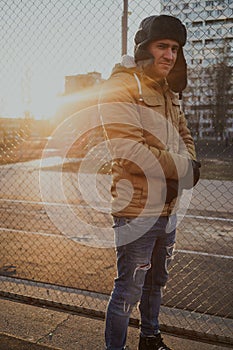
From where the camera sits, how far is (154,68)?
7.18 feet

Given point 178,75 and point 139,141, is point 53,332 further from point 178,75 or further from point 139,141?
point 178,75

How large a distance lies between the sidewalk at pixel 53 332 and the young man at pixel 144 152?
572 mm

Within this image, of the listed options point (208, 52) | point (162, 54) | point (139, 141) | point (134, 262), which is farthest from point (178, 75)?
point (208, 52)

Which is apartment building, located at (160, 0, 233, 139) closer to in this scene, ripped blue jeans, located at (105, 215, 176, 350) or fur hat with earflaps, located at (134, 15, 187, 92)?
fur hat with earflaps, located at (134, 15, 187, 92)

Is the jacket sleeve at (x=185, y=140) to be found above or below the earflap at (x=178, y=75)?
below

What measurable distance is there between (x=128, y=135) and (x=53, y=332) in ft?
6.00

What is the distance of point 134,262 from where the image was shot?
7.36ft

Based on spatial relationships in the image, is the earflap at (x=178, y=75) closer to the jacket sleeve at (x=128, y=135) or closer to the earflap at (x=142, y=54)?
the earflap at (x=142, y=54)

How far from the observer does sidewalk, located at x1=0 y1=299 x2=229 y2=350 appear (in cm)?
287

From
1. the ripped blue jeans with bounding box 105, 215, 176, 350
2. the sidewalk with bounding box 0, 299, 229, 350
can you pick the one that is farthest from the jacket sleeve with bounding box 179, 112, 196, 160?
the sidewalk with bounding box 0, 299, 229, 350

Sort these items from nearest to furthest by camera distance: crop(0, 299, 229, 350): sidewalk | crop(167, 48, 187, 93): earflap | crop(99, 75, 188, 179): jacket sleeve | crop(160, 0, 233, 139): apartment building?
crop(99, 75, 188, 179): jacket sleeve → crop(167, 48, 187, 93): earflap → crop(0, 299, 229, 350): sidewalk → crop(160, 0, 233, 139): apartment building

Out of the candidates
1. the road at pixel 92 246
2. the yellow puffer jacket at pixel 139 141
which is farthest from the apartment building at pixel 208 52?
the road at pixel 92 246

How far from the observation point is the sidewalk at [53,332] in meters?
2.87

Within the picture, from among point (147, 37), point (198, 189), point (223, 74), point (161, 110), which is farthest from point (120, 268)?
point (198, 189)
